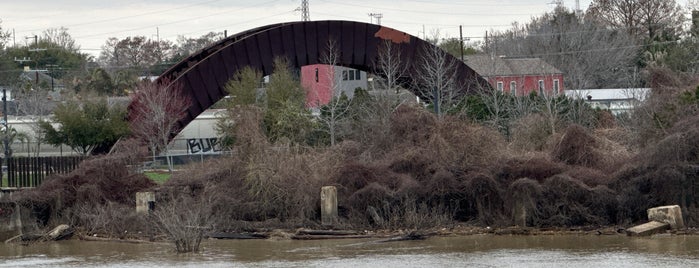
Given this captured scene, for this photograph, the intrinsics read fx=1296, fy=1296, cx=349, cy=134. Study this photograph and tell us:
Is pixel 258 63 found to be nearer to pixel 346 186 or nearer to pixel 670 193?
pixel 346 186

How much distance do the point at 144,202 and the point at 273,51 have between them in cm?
1471

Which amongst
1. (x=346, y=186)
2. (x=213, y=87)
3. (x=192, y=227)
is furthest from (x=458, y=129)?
(x=213, y=87)

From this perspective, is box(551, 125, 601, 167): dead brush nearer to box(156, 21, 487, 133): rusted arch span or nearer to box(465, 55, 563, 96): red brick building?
box(156, 21, 487, 133): rusted arch span

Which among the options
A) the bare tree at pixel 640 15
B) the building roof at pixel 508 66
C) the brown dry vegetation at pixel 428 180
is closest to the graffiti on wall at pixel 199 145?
Answer: the building roof at pixel 508 66

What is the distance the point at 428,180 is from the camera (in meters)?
35.3

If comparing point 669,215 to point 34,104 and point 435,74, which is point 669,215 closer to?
point 435,74

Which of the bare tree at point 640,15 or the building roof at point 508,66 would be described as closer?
the building roof at point 508,66

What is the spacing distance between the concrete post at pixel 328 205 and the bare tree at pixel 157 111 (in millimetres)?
13127

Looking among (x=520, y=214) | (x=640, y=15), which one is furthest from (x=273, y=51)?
(x=640, y=15)

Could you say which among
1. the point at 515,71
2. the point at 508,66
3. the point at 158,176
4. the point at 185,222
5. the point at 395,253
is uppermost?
the point at 508,66

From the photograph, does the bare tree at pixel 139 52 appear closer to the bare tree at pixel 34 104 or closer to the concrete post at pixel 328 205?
the bare tree at pixel 34 104

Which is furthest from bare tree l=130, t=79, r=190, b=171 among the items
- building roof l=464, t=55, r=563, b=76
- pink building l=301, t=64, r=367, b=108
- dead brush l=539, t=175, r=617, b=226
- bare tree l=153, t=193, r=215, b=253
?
building roof l=464, t=55, r=563, b=76

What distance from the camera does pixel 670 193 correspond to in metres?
33.2

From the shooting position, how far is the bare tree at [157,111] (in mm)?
47656
